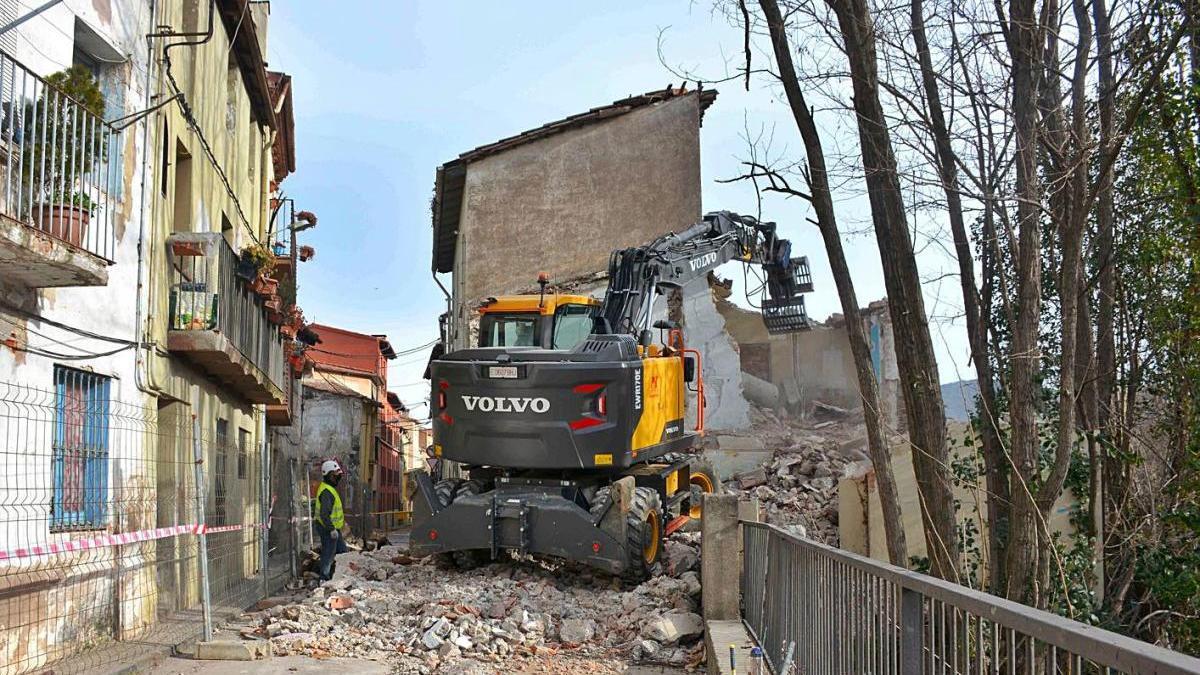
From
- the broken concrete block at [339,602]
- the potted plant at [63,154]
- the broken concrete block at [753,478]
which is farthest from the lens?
the broken concrete block at [753,478]

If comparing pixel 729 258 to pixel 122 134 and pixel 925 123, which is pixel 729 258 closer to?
pixel 925 123

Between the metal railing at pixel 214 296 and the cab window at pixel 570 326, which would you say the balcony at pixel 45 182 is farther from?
the cab window at pixel 570 326

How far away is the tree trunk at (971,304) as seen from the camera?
9.12m

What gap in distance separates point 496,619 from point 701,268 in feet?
22.6

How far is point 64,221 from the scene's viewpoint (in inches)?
333

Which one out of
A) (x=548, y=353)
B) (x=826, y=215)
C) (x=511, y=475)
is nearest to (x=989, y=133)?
(x=826, y=215)

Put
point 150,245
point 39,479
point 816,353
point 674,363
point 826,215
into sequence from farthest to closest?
point 816,353, point 674,363, point 150,245, point 826,215, point 39,479

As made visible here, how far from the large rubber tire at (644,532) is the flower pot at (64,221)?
19.6ft

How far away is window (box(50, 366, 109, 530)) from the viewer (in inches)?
346

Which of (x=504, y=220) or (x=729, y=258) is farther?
(x=504, y=220)

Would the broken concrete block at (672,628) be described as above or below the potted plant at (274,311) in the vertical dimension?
below

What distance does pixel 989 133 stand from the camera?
9.03 m

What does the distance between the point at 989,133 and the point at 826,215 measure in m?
1.55

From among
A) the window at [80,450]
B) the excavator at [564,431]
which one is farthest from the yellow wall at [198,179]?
the excavator at [564,431]
